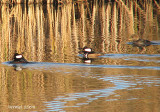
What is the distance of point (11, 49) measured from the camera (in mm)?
16344

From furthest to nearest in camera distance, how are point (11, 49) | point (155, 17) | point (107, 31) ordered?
point (155, 17) < point (107, 31) < point (11, 49)

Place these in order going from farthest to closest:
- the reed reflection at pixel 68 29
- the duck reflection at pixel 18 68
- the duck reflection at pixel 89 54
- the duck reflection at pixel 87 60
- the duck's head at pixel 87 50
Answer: the reed reflection at pixel 68 29
the duck's head at pixel 87 50
the duck reflection at pixel 89 54
the duck reflection at pixel 87 60
the duck reflection at pixel 18 68

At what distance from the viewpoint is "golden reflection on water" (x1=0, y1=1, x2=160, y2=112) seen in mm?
9016

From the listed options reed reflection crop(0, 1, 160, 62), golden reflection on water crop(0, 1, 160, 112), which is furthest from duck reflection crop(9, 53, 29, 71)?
reed reflection crop(0, 1, 160, 62)

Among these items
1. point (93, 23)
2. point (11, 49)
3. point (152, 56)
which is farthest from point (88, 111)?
point (93, 23)

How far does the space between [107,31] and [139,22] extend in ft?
13.5

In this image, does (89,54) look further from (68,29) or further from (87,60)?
(68,29)

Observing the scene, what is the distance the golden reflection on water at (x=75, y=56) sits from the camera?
9.02 m

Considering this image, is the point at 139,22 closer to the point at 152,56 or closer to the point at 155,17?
the point at 155,17

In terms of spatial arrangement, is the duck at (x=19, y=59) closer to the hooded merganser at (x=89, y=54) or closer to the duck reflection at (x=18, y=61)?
the duck reflection at (x=18, y=61)

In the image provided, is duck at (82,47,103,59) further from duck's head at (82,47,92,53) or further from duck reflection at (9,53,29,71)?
duck reflection at (9,53,29,71)

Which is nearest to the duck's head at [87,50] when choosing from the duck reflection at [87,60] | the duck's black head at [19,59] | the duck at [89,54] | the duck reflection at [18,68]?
→ the duck at [89,54]

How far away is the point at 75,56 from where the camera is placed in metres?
14.6

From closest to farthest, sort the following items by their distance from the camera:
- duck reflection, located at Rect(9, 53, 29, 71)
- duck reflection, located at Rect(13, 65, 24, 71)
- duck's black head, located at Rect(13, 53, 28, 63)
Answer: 1. duck reflection, located at Rect(13, 65, 24, 71)
2. duck reflection, located at Rect(9, 53, 29, 71)
3. duck's black head, located at Rect(13, 53, 28, 63)
